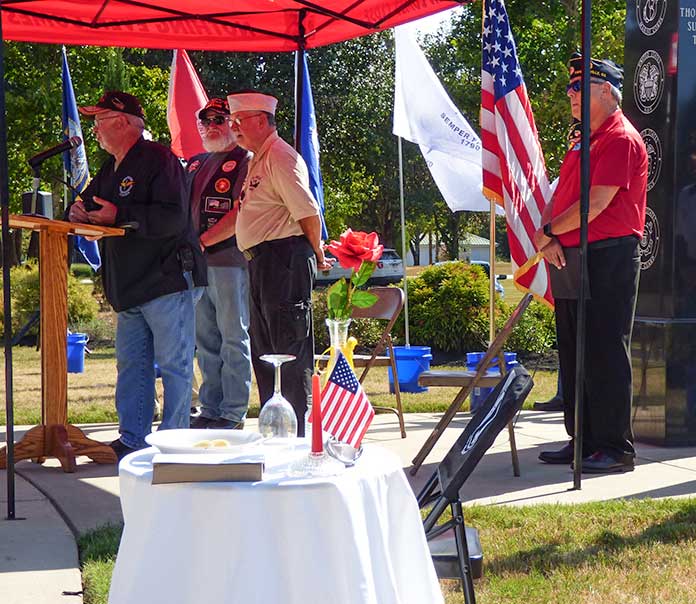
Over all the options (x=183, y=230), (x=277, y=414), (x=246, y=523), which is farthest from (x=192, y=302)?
(x=246, y=523)

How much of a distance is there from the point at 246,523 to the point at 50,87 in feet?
49.3

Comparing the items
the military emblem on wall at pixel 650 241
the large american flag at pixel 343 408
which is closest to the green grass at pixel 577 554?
the large american flag at pixel 343 408

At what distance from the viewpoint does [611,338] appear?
6574mm

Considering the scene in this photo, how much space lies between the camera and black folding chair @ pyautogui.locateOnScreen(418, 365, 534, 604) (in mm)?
3391

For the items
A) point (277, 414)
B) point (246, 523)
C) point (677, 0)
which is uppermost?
point (677, 0)

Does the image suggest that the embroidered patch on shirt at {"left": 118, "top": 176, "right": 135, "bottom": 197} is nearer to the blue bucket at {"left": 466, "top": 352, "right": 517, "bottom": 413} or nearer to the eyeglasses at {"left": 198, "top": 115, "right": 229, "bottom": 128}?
the eyeglasses at {"left": 198, "top": 115, "right": 229, "bottom": 128}

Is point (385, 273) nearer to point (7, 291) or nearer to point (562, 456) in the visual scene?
point (562, 456)

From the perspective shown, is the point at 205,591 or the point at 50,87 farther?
the point at 50,87

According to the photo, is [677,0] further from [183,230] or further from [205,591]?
[205,591]

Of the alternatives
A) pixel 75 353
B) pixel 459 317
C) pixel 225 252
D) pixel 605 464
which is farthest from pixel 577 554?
pixel 459 317

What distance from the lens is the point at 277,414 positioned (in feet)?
10.9

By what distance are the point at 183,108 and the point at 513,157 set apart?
16.2 ft

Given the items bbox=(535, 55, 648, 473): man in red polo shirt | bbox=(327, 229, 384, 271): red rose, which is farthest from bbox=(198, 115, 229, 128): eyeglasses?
bbox=(327, 229, 384, 271): red rose

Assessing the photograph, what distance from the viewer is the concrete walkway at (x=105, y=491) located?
457 centimetres
